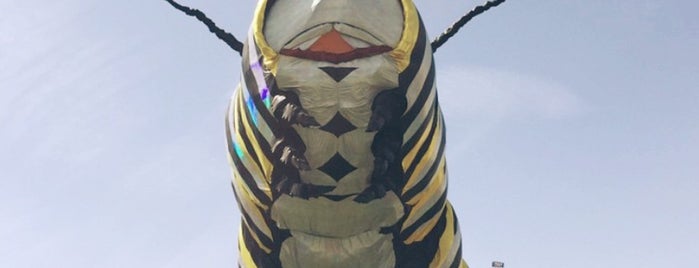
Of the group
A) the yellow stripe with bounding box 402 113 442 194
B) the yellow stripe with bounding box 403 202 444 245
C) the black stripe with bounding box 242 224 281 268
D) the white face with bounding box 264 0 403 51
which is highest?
the white face with bounding box 264 0 403 51

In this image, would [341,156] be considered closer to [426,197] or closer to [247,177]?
[247,177]

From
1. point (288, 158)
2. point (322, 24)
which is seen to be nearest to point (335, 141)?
point (288, 158)

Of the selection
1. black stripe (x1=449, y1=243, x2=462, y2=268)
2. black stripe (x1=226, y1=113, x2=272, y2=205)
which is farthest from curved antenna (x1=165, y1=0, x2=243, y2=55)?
black stripe (x1=449, y1=243, x2=462, y2=268)

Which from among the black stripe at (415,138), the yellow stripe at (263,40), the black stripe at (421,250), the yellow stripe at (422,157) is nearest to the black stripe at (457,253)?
the black stripe at (421,250)

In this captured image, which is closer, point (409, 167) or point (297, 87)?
point (297, 87)

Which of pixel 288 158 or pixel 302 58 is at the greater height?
pixel 302 58

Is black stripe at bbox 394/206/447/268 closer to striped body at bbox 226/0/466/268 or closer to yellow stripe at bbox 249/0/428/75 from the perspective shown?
striped body at bbox 226/0/466/268

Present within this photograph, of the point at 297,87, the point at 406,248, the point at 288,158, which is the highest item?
the point at 297,87

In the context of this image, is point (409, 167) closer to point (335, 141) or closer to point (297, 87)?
point (335, 141)
